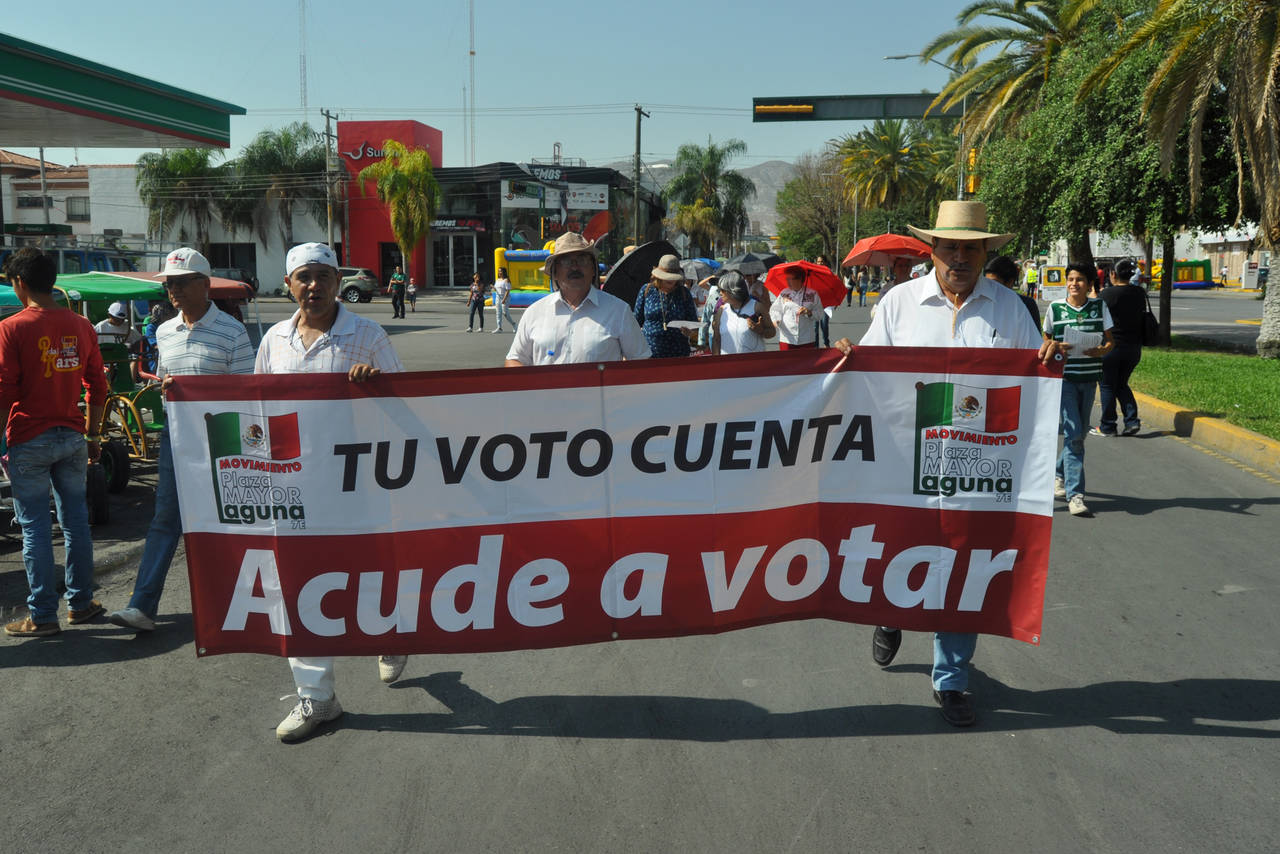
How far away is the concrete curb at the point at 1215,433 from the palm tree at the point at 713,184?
71807mm

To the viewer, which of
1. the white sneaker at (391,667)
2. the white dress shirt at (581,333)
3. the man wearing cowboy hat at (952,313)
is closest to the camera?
the man wearing cowboy hat at (952,313)

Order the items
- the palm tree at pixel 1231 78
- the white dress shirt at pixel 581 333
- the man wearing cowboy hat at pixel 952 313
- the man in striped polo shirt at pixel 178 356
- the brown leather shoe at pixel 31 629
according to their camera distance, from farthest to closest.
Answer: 1. the palm tree at pixel 1231 78
2. the brown leather shoe at pixel 31 629
3. the man in striped polo shirt at pixel 178 356
4. the white dress shirt at pixel 581 333
5. the man wearing cowboy hat at pixel 952 313

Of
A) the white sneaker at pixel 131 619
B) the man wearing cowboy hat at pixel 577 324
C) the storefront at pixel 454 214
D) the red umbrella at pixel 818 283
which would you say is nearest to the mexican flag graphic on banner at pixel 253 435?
the man wearing cowboy hat at pixel 577 324

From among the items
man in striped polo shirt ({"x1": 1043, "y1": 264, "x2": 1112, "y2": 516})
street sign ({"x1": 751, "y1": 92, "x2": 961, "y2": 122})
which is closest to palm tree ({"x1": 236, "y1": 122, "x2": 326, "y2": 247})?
street sign ({"x1": 751, "y1": 92, "x2": 961, "y2": 122})

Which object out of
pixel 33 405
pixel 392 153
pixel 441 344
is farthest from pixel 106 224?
pixel 33 405

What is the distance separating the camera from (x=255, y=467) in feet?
13.8

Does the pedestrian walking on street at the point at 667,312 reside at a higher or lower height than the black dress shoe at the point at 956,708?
higher

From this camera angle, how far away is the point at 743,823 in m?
3.45

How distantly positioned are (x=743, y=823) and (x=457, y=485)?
1662 mm

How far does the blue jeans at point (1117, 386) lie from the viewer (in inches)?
442

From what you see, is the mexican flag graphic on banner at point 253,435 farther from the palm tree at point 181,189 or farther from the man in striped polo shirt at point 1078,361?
the palm tree at point 181,189

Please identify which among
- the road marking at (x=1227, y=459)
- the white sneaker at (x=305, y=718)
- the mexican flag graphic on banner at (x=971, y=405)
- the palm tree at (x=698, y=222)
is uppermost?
the palm tree at (x=698, y=222)

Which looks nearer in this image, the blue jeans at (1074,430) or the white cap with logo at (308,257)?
the white cap with logo at (308,257)

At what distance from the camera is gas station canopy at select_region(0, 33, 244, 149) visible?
19.5 meters
